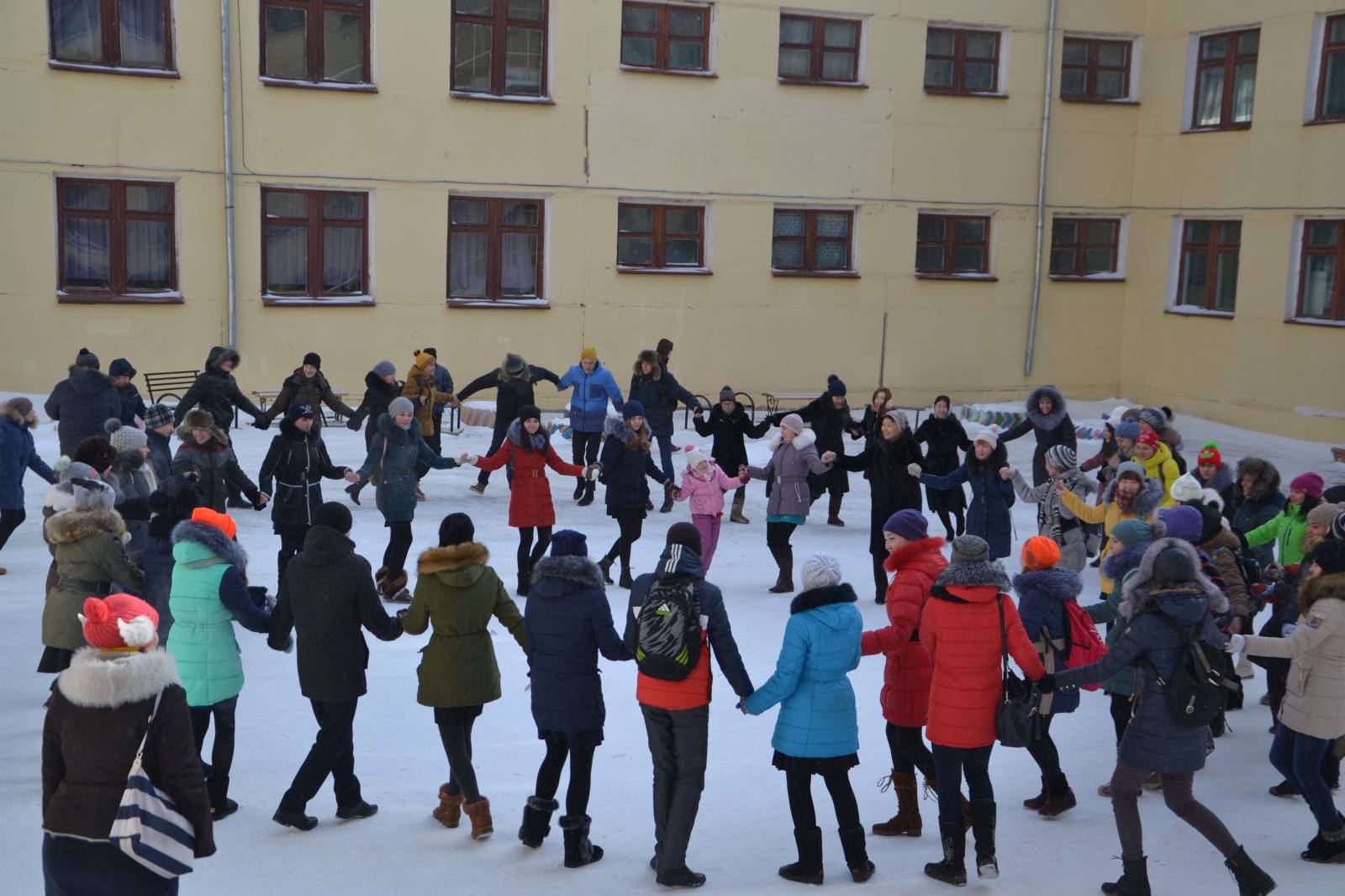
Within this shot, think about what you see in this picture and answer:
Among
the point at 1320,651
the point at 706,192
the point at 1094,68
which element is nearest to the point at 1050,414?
the point at 1320,651

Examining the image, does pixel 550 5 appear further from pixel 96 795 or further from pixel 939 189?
pixel 96 795

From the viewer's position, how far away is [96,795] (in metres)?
4.48

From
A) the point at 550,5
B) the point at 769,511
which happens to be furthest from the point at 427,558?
the point at 550,5

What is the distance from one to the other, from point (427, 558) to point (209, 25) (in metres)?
14.1

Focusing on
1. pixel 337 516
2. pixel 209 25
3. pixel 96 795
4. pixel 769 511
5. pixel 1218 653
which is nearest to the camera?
pixel 96 795

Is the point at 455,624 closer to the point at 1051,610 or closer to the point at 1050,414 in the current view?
the point at 1051,610

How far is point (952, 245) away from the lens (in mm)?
22500

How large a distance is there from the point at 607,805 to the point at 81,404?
6.85 meters

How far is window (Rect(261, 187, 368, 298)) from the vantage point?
757 inches

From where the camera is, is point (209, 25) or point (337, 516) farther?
point (209, 25)

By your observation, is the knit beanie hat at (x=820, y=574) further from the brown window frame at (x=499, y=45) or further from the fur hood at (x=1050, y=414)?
the brown window frame at (x=499, y=45)

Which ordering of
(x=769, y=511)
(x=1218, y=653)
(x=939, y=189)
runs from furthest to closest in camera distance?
1. (x=939, y=189)
2. (x=769, y=511)
3. (x=1218, y=653)

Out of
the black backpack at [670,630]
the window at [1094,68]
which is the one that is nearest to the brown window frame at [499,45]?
the window at [1094,68]

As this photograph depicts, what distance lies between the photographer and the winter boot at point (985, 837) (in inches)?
243
